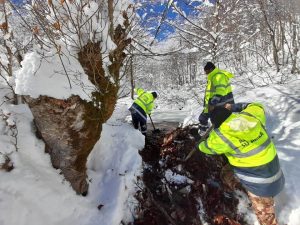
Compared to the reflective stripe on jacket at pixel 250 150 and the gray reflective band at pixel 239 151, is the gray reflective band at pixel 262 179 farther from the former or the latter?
the gray reflective band at pixel 239 151

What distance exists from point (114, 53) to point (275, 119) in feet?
12.6

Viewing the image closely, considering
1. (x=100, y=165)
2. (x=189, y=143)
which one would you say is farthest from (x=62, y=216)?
(x=189, y=143)

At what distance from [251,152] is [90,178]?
304 centimetres

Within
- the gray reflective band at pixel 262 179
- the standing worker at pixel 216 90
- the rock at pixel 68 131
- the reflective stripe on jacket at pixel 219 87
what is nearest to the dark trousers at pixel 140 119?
the standing worker at pixel 216 90

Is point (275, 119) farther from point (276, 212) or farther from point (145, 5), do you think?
point (145, 5)

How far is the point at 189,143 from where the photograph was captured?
18.7ft

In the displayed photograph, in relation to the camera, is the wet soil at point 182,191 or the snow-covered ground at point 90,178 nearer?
the snow-covered ground at point 90,178

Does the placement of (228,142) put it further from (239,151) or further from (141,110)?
(141,110)

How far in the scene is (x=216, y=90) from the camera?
5.87m

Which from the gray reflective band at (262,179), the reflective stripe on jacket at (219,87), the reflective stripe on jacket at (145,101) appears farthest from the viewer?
the reflective stripe on jacket at (145,101)

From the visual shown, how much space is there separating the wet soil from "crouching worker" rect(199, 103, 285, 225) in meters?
0.75

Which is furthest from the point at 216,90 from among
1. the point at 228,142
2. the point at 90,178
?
the point at 90,178

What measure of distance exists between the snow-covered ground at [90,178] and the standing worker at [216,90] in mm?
1203

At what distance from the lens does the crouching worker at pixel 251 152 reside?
3.32 m
